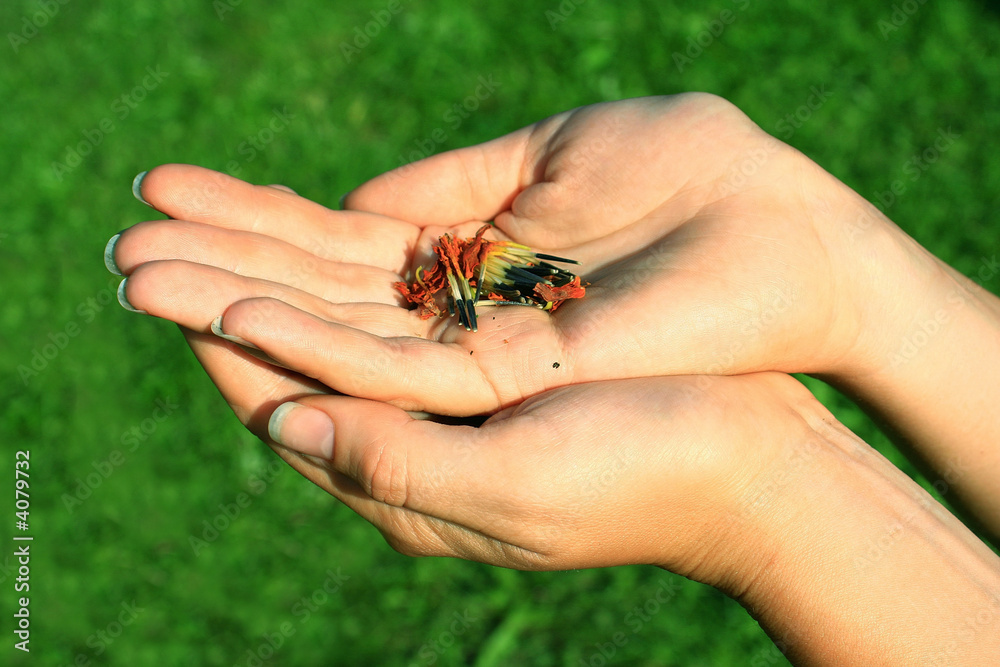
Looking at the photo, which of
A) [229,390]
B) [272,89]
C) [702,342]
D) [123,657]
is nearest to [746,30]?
[272,89]
